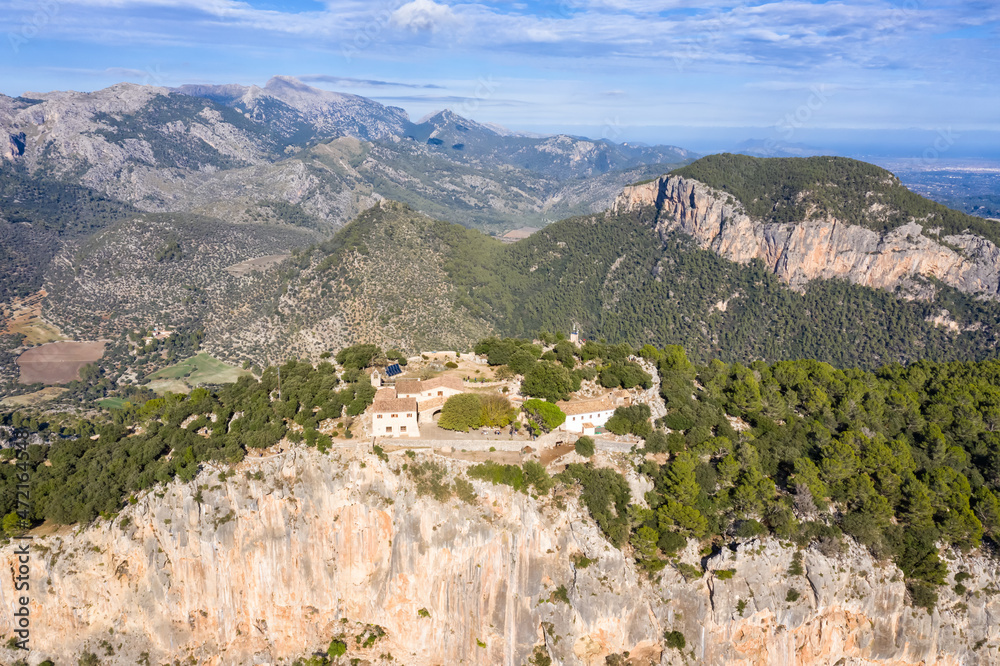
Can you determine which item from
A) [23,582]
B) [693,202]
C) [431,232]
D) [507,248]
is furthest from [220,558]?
[693,202]

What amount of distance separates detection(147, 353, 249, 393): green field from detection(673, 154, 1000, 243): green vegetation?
132 metres

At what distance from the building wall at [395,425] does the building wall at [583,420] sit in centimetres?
1398

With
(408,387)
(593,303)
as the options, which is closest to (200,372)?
(408,387)

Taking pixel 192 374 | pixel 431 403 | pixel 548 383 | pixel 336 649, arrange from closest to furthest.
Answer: pixel 336 649, pixel 431 403, pixel 548 383, pixel 192 374

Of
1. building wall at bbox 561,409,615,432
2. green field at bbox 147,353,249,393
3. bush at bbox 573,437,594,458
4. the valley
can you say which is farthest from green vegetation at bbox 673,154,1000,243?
green field at bbox 147,353,249,393

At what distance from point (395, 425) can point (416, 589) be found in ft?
45.4

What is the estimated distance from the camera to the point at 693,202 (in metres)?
159

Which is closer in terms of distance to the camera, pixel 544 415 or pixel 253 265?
pixel 544 415

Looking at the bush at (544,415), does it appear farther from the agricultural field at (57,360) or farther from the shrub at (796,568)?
the agricultural field at (57,360)

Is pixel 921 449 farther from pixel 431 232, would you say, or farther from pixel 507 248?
pixel 507 248

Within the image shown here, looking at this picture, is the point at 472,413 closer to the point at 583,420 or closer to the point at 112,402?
the point at 583,420

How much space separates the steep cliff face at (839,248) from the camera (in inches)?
4887

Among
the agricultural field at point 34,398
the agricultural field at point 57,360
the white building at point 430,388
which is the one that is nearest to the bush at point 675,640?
the white building at point 430,388

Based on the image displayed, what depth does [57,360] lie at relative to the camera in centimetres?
13338
